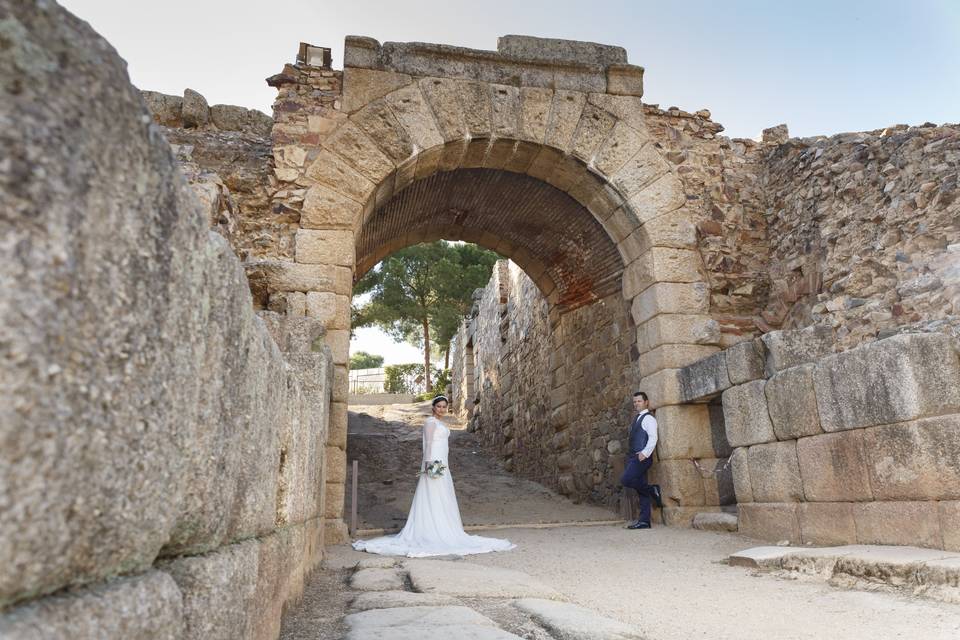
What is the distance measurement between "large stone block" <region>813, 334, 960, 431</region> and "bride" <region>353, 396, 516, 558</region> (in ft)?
8.28

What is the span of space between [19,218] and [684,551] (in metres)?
4.57

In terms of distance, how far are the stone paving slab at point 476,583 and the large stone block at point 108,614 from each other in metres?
1.94

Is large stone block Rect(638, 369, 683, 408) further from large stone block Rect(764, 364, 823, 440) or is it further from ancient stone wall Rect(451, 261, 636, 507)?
large stone block Rect(764, 364, 823, 440)

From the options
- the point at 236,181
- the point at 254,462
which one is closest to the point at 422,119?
the point at 236,181

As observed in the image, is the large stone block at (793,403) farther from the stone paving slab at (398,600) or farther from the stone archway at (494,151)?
the stone paving slab at (398,600)

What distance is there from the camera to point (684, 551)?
4.44 m

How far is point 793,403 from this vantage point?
13.7 ft

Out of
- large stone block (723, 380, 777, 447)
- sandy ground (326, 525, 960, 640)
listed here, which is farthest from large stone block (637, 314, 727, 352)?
sandy ground (326, 525, 960, 640)

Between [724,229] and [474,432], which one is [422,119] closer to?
[724,229]

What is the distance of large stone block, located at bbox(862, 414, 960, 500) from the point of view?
314 cm

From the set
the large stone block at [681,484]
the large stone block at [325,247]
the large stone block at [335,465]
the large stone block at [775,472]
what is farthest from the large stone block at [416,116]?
the large stone block at [775,472]

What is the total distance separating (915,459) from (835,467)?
556 mm

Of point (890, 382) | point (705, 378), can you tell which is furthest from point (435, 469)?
point (890, 382)

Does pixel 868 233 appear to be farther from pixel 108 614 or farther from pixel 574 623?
pixel 108 614
